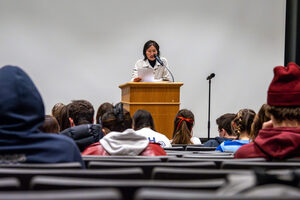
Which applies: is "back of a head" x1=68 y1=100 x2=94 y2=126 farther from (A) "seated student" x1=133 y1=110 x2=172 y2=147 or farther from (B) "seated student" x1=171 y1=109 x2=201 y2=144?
(B) "seated student" x1=171 y1=109 x2=201 y2=144

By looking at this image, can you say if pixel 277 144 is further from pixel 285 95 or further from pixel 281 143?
pixel 285 95

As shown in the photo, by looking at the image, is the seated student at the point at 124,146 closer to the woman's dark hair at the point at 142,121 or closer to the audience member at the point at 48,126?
the audience member at the point at 48,126

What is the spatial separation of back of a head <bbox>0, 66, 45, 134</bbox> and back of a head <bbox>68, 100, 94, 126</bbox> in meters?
1.38

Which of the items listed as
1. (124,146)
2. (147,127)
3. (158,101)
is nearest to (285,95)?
(124,146)

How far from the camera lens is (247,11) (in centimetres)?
746

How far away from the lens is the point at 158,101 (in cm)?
494

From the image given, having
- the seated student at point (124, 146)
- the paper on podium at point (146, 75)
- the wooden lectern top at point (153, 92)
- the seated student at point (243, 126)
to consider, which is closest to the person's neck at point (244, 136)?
the seated student at point (243, 126)

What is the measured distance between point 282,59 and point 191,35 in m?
1.92

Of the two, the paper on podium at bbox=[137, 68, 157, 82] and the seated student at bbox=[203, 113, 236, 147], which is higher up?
the paper on podium at bbox=[137, 68, 157, 82]

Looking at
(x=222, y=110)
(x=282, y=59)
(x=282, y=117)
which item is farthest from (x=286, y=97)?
(x=282, y=59)

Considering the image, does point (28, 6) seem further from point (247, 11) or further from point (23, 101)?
point (23, 101)

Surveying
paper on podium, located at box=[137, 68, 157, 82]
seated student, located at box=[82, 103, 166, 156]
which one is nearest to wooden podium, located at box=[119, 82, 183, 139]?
paper on podium, located at box=[137, 68, 157, 82]

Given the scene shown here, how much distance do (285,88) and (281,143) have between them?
316mm

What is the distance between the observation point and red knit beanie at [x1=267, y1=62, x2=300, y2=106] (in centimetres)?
202
